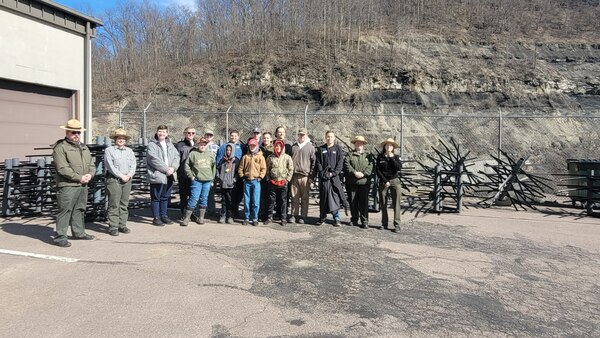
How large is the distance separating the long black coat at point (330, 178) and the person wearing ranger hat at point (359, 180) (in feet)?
0.62

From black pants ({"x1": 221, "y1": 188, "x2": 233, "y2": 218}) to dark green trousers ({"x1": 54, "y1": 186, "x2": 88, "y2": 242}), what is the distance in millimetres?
2510

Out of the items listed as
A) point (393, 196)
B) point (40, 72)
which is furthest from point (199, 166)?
point (40, 72)

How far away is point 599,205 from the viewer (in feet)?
35.0

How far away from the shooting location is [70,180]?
6508 millimetres

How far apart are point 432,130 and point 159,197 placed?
17.2 m

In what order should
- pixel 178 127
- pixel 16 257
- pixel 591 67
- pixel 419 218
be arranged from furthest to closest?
pixel 591 67, pixel 178 127, pixel 419 218, pixel 16 257

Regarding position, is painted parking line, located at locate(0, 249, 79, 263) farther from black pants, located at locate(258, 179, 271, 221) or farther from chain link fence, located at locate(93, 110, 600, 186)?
chain link fence, located at locate(93, 110, 600, 186)

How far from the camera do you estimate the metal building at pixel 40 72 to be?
10.6 metres

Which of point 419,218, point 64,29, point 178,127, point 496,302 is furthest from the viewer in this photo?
point 178,127

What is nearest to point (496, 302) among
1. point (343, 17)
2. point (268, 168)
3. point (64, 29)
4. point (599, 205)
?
point (268, 168)

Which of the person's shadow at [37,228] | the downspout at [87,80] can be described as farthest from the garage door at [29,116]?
the person's shadow at [37,228]

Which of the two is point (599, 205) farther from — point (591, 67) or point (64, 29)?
point (591, 67)

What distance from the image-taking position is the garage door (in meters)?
10.9

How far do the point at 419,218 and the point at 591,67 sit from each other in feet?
82.5
